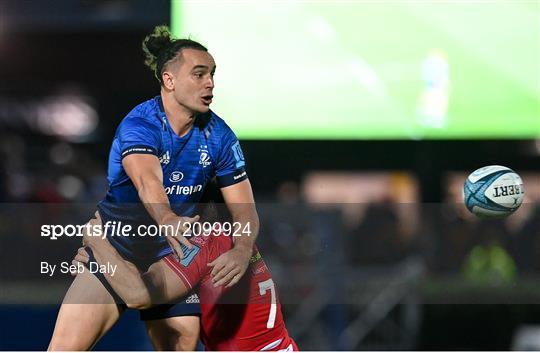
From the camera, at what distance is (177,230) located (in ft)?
20.4

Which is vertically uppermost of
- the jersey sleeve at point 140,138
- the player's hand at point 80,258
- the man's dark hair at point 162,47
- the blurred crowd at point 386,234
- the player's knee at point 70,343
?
the man's dark hair at point 162,47

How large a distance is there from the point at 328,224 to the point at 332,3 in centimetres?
207

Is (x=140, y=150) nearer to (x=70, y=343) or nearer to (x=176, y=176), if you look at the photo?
(x=176, y=176)

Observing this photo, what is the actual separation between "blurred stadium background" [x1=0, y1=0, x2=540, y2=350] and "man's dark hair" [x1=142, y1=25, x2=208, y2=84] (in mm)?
416

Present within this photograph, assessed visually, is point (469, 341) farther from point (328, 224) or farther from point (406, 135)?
point (406, 135)

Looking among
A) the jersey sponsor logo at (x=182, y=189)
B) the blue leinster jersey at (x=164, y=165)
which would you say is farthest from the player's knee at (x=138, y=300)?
the jersey sponsor logo at (x=182, y=189)

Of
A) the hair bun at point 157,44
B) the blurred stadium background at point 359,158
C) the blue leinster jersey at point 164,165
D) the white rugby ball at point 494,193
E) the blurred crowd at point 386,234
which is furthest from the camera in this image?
the blurred crowd at point 386,234

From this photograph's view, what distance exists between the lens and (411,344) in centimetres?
1105

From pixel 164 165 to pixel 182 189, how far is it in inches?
7.7

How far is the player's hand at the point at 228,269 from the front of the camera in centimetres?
630

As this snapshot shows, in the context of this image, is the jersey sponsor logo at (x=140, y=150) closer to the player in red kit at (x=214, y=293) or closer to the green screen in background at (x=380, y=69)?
the player in red kit at (x=214, y=293)

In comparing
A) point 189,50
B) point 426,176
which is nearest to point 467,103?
point 426,176

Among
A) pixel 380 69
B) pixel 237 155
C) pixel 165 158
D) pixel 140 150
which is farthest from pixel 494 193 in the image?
pixel 380 69

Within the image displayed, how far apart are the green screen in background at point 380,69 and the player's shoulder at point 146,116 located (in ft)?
5.00
